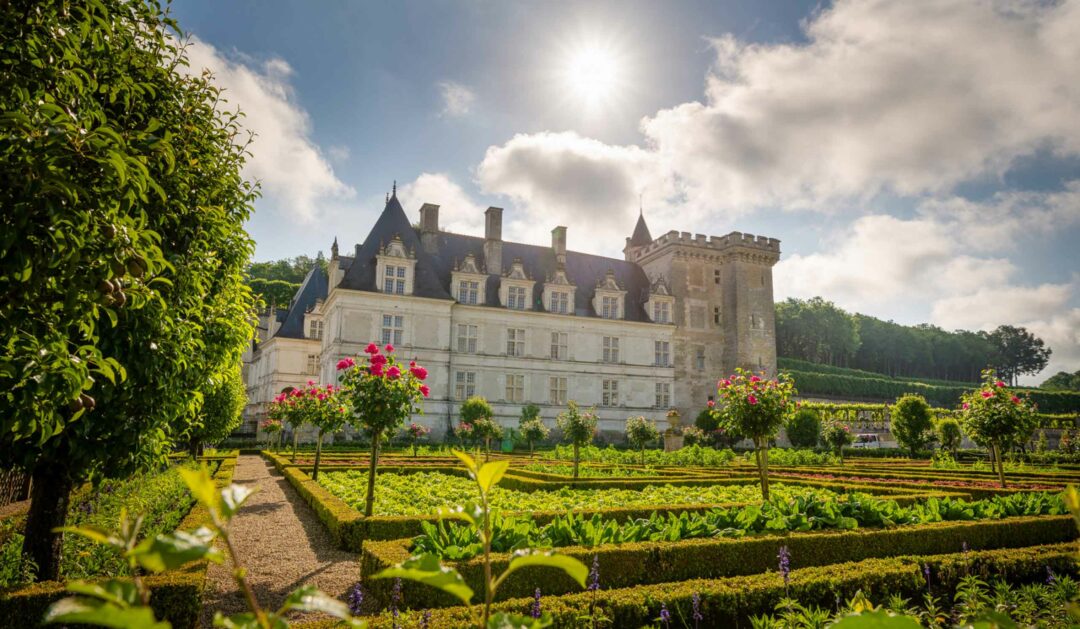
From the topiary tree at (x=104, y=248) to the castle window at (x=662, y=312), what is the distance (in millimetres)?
33176

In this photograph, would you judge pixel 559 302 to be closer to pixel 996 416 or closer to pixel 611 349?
pixel 611 349

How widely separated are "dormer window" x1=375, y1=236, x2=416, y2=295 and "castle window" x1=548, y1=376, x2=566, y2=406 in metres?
9.54

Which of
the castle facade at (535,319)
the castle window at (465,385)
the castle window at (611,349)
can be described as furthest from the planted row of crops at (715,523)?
the castle window at (611,349)

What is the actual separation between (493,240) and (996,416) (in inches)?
1057

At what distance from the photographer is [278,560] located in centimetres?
802

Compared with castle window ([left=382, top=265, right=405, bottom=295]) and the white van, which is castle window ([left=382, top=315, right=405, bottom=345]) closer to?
castle window ([left=382, top=265, right=405, bottom=295])

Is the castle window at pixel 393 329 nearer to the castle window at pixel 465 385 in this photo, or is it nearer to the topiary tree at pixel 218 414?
the castle window at pixel 465 385

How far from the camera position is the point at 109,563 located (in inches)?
265

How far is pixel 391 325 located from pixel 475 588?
26.8 metres

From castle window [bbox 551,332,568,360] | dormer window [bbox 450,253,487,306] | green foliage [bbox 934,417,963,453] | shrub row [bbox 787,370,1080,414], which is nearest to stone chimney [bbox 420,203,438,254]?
dormer window [bbox 450,253,487,306]

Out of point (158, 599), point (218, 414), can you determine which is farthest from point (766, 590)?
point (218, 414)

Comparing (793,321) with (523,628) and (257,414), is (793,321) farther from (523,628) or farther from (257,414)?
(523,628)

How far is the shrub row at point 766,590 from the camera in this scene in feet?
15.4

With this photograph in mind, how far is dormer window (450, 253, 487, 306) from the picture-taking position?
112 feet
